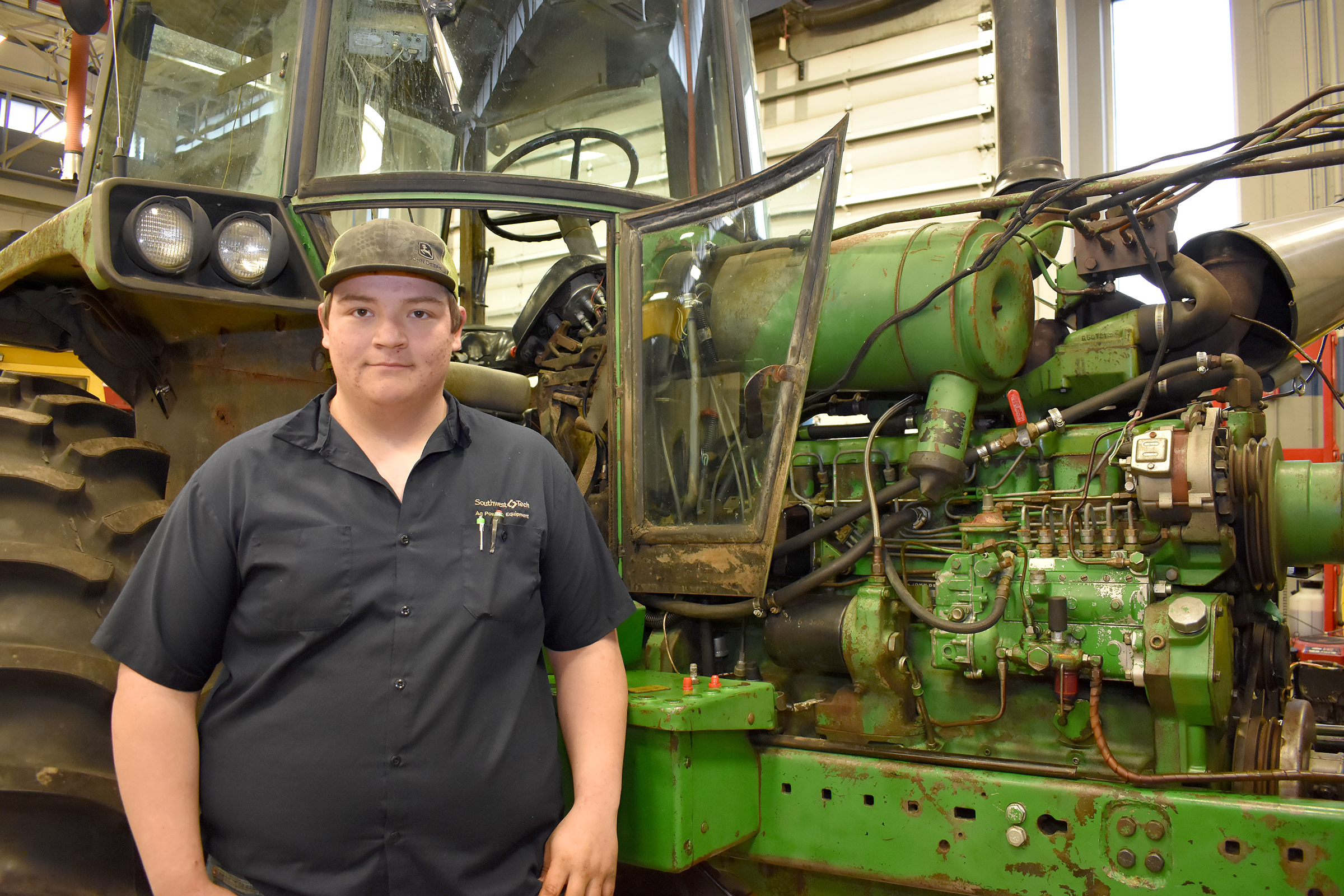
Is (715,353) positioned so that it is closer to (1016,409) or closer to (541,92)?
(1016,409)

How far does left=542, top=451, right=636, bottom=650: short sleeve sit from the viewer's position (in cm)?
174

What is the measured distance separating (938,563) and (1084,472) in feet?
1.23

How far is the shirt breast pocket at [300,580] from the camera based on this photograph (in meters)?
1.51

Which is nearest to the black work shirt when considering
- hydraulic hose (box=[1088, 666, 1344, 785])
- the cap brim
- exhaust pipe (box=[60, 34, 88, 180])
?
the cap brim

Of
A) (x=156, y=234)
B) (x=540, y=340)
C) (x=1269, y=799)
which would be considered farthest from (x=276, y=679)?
(x=1269, y=799)

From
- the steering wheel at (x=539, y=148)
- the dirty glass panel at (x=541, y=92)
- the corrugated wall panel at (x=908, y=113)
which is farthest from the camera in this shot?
the corrugated wall panel at (x=908, y=113)

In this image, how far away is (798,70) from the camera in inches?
314

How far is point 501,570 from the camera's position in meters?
1.62

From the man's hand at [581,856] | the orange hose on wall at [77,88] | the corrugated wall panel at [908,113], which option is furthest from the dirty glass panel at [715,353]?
the corrugated wall panel at [908,113]

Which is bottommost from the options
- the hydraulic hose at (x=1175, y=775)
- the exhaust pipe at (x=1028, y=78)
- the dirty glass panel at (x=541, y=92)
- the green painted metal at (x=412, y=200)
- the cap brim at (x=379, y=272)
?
the hydraulic hose at (x=1175, y=775)

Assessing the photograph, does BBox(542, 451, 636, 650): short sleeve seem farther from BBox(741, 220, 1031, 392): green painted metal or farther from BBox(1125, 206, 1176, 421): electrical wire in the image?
BBox(1125, 206, 1176, 421): electrical wire

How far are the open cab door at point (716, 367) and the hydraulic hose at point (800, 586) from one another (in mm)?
40

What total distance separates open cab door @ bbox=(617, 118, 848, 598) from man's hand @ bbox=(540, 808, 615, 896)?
721mm

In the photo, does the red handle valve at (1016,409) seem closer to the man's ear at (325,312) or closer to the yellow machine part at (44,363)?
the man's ear at (325,312)
